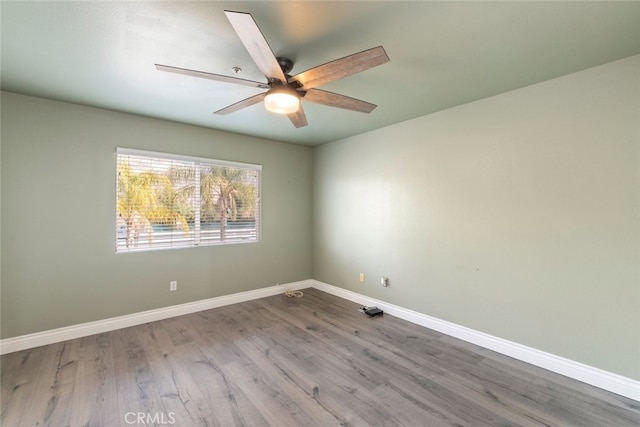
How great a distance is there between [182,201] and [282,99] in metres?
2.37

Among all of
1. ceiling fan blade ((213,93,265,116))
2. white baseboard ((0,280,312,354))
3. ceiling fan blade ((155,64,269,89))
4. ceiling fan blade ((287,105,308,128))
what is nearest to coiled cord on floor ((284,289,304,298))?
white baseboard ((0,280,312,354))

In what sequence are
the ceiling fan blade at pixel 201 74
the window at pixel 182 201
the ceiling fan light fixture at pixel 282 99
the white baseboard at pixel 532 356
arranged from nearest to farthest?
the ceiling fan blade at pixel 201 74
the ceiling fan light fixture at pixel 282 99
the white baseboard at pixel 532 356
the window at pixel 182 201

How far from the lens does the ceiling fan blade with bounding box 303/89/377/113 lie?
2.07 metres

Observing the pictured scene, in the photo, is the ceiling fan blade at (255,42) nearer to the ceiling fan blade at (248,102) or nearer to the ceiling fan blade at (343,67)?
the ceiling fan blade at (343,67)

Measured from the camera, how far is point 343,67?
64.8 inches

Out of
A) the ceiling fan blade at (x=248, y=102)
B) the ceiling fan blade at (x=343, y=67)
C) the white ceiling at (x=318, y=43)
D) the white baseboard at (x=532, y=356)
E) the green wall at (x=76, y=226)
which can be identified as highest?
the white ceiling at (x=318, y=43)

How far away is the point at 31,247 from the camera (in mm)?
2730

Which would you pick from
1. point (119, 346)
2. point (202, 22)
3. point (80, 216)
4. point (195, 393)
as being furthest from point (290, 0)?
point (119, 346)

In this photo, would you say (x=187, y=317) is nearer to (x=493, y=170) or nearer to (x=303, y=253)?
(x=303, y=253)

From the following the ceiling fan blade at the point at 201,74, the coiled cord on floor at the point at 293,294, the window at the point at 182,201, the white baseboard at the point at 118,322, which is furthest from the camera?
the coiled cord on floor at the point at 293,294

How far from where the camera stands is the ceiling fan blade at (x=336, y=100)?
207 cm

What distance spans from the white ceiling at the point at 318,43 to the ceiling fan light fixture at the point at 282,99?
30 centimetres

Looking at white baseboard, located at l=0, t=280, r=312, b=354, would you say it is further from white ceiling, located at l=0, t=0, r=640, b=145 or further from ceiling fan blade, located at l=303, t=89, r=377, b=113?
ceiling fan blade, located at l=303, t=89, r=377, b=113
